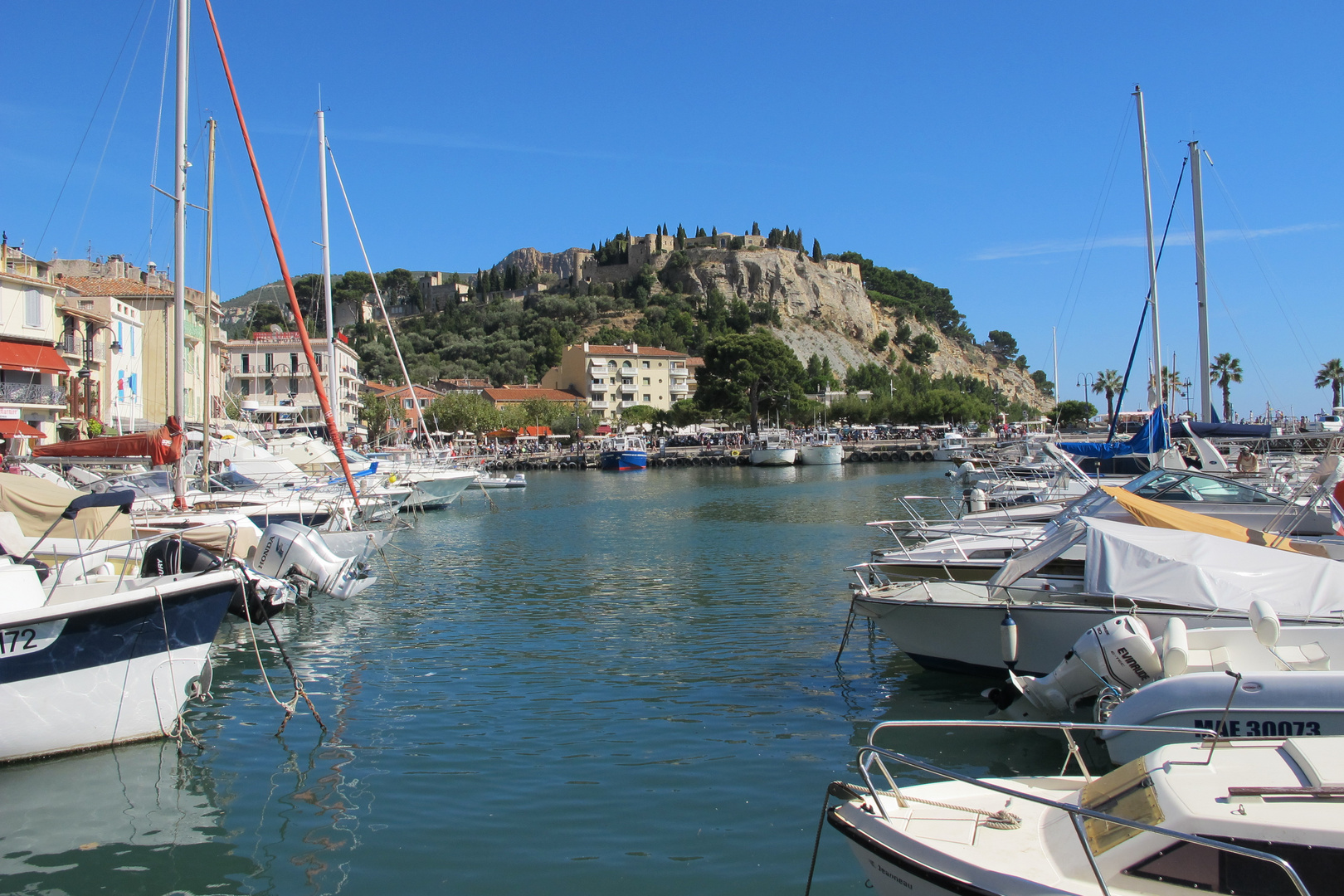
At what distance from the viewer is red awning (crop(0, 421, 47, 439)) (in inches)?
1418

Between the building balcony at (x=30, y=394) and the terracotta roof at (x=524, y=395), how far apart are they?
2967 inches

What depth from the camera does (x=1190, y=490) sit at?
63.4 feet

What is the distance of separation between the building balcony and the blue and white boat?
5073cm

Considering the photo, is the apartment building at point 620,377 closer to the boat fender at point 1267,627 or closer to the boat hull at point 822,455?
the boat hull at point 822,455

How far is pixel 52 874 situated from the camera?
756 centimetres

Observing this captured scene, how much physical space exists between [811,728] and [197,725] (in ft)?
23.9

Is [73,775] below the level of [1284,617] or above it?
below

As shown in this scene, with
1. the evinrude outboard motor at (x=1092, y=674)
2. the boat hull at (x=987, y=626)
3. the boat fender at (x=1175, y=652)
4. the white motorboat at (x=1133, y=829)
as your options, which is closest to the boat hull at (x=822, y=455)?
the boat hull at (x=987, y=626)

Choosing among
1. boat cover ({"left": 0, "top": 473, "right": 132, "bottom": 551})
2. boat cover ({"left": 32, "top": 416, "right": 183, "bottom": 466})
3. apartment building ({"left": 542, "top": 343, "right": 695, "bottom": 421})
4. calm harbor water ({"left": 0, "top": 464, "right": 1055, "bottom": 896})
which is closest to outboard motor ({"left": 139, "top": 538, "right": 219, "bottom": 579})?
calm harbor water ({"left": 0, "top": 464, "right": 1055, "bottom": 896})

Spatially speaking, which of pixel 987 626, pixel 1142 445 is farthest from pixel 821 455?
pixel 987 626

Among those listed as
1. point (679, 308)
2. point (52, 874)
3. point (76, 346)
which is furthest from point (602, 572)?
point (679, 308)

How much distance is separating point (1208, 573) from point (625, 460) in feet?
252

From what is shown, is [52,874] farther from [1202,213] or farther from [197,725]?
→ [1202,213]

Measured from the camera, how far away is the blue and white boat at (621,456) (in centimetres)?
8712
